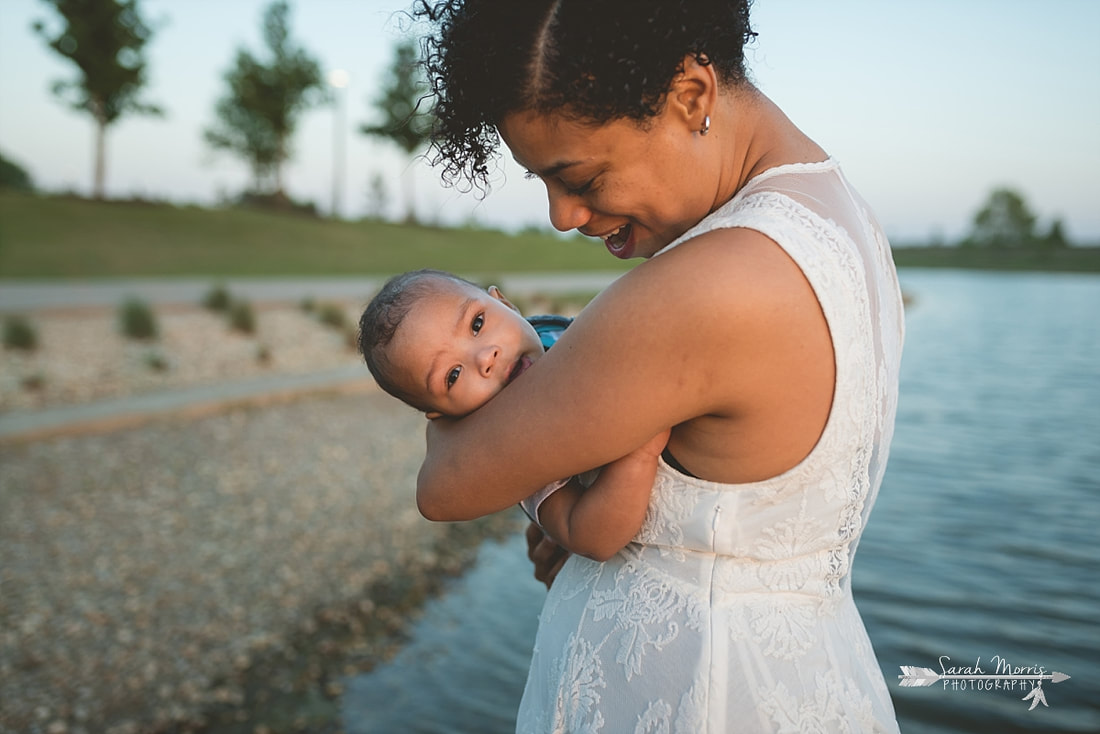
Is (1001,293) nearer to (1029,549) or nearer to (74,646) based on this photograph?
(1029,549)

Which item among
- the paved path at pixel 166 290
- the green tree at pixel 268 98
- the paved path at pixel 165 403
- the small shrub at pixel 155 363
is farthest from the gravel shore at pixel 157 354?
the green tree at pixel 268 98

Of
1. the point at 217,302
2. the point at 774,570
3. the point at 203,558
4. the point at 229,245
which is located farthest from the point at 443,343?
the point at 229,245

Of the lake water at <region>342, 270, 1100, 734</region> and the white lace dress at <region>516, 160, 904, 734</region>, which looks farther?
the lake water at <region>342, 270, 1100, 734</region>

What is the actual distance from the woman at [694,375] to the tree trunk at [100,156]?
92.1 feet

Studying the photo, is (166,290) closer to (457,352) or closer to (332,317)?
(332,317)

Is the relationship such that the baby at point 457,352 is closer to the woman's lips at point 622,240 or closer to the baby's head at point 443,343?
the baby's head at point 443,343

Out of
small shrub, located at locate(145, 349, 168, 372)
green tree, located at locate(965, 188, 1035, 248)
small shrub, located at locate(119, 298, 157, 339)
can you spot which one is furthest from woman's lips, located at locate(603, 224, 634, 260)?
green tree, located at locate(965, 188, 1035, 248)

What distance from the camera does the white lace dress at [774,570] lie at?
45.3 inches

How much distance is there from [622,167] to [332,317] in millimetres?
11077

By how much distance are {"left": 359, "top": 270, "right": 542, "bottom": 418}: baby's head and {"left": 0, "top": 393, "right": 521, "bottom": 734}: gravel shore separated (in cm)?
272

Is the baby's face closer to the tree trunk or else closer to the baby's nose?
the baby's nose

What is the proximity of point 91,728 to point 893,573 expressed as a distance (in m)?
4.33

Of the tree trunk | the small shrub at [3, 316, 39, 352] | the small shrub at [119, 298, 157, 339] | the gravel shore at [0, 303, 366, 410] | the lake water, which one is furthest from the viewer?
the tree trunk

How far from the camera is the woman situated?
110 centimetres
